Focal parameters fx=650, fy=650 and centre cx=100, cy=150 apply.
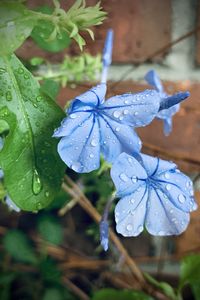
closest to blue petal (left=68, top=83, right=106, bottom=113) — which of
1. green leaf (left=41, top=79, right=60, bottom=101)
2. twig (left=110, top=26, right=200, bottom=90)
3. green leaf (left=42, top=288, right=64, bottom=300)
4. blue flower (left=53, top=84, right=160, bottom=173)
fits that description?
blue flower (left=53, top=84, right=160, bottom=173)

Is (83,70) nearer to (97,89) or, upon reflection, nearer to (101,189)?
(101,189)

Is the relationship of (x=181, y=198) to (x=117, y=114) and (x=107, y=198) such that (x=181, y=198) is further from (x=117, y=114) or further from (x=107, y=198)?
(x=107, y=198)

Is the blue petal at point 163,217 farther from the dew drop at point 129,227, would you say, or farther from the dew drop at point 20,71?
the dew drop at point 20,71

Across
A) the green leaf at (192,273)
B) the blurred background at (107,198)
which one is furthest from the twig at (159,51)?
the green leaf at (192,273)

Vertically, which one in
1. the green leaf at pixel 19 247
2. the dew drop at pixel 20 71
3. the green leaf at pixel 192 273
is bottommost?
Answer: the green leaf at pixel 19 247

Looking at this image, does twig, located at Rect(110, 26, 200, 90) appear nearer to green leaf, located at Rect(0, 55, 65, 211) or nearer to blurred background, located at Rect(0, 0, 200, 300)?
blurred background, located at Rect(0, 0, 200, 300)
